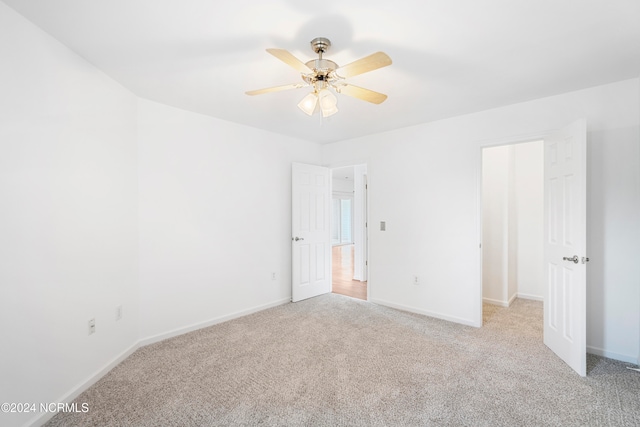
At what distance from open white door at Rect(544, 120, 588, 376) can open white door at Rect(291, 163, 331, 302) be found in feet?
9.46

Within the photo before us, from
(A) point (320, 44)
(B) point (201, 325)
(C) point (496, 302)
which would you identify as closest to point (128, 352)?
(B) point (201, 325)

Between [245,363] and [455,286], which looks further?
[455,286]

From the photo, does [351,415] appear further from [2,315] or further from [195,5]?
[195,5]

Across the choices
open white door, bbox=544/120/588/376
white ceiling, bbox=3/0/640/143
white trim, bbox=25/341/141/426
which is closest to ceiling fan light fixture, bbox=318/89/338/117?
white ceiling, bbox=3/0/640/143

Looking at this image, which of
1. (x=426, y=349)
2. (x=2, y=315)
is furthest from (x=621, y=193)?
(x=2, y=315)

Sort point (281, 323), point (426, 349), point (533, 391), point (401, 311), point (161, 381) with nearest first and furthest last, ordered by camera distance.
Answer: point (533, 391)
point (161, 381)
point (426, 349)
point (281, 323)
point (401, 311)

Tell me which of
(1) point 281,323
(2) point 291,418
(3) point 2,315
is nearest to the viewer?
(3) point 2,315

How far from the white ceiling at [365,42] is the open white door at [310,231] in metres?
1.73

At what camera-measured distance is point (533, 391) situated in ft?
6.84

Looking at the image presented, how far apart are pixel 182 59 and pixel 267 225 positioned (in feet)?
7.67

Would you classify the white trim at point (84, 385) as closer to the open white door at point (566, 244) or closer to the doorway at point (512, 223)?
the open white door at point (566, 244)

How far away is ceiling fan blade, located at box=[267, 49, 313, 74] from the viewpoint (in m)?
1.54

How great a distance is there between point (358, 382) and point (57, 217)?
8.07ft

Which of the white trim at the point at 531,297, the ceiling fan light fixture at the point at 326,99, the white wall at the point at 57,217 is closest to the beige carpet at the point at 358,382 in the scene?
the white wall at the point at 57,217
